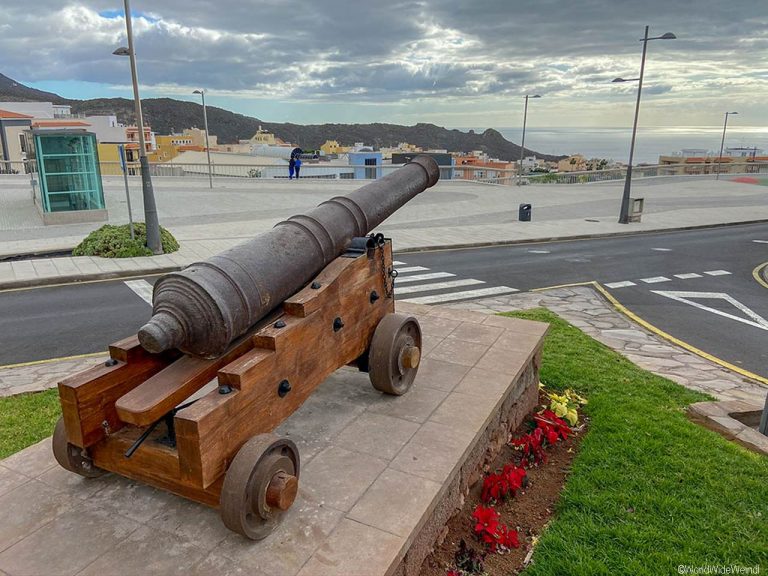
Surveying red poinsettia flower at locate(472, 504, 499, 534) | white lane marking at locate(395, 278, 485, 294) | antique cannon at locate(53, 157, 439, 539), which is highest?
antique cannon at locate(53, 157, 439, 539)

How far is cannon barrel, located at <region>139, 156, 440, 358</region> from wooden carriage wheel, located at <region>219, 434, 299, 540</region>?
703 mm

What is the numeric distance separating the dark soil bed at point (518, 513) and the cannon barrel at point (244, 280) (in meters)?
2.07

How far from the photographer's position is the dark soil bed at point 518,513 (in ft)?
12.8

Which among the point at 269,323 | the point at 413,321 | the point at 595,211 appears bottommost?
the point at 595,211

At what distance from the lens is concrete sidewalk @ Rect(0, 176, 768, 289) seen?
15.0m

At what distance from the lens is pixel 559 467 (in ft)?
16.7

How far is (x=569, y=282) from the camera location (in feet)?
43.3

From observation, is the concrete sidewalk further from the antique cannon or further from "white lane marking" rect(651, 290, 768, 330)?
the antique cannon

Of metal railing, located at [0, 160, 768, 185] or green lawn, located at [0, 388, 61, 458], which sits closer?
green lawn, located at [0, 388, 61, 458]

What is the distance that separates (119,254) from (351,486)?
43.0 ft

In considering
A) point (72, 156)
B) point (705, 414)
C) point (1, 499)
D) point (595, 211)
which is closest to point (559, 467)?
point (705, 414)

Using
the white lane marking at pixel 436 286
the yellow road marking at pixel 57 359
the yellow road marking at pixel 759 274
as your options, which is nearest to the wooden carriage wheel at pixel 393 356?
the yellow road marking at pixel 57 359

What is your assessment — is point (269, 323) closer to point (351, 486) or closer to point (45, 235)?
point (351, 486)

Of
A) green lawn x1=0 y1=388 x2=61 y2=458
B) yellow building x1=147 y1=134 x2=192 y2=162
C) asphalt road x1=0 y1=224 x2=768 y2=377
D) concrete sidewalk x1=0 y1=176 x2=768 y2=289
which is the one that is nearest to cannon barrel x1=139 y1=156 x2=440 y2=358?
green lawn x1=0 y1=388 x2=61 y2=458
